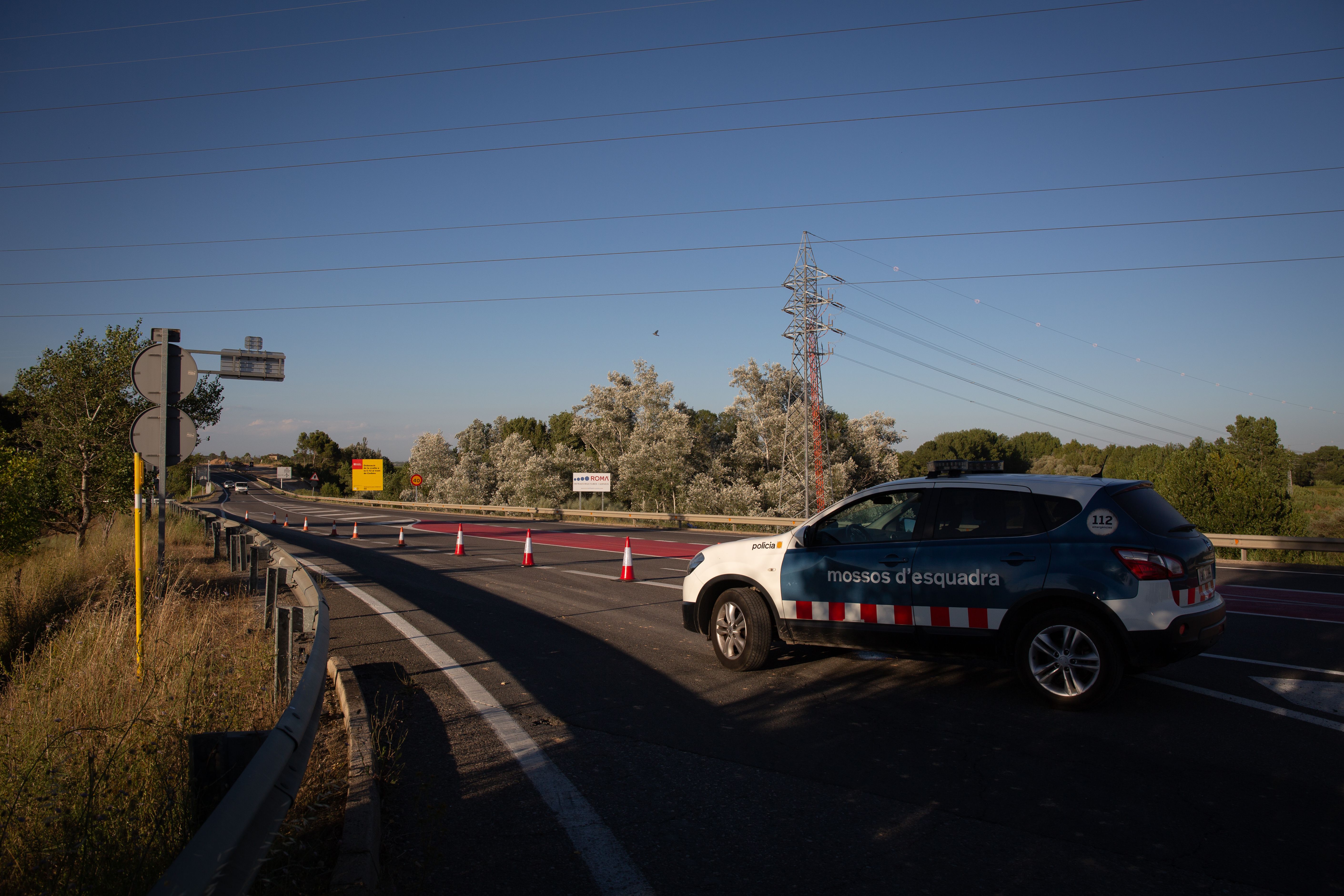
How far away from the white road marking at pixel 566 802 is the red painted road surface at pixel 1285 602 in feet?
29.8

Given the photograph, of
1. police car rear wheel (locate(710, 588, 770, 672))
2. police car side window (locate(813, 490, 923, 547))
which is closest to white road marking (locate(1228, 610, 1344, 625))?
police car side window (locate(813, 490, 923, 547))

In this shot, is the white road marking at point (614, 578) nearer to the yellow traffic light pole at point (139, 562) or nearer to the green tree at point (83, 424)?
the yellow traffic light pole at point (139, 562)

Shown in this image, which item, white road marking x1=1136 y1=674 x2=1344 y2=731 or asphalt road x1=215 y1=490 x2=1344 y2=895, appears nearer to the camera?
asphalt road x1=215 y1=490 x2=1344 y2=895

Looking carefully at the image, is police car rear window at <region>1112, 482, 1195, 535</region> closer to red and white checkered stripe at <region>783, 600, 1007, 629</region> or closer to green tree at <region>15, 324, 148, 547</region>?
red and white checkered stripe at <region>783, 600, 1007, 629</region>

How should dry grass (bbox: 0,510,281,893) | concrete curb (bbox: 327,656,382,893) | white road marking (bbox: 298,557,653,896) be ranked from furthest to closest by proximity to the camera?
white road marking (bbox: 298,557,653,896) < concrete curb (bbox: 327,656,382,893) < dry grass (bbox: 0,510,281,893)

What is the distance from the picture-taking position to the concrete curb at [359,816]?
296cm

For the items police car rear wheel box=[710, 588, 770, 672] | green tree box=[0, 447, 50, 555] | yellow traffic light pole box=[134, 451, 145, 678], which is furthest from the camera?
green tree box=[0, 447, 50, 555]

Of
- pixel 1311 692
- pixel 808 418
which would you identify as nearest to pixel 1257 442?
pixel 808 418

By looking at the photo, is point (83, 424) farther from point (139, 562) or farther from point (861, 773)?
point (861, 773)

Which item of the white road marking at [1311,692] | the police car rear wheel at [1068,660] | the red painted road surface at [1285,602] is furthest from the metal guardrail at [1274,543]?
the police car rear wheel at [1068,660]

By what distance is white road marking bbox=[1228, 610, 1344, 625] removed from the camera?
934 centimetres

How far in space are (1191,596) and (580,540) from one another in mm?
20725

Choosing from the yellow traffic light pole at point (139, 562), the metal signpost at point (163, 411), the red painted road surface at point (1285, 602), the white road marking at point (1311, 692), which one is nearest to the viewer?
the white road marking at point (1311, 692)

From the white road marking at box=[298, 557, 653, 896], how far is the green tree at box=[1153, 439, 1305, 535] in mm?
24777
